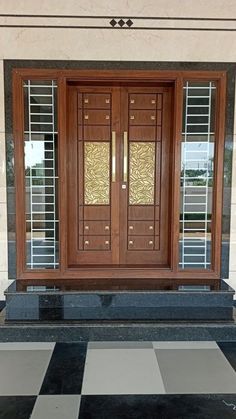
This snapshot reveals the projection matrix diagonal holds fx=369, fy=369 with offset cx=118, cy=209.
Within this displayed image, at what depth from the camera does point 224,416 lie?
2.02 meters

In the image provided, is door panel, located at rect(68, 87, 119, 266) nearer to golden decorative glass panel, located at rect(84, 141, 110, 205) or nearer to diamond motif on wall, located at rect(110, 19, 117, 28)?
golden decorative glass panel, located at rect(84, 141, 110, 205)

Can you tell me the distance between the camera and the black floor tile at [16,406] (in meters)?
2.02

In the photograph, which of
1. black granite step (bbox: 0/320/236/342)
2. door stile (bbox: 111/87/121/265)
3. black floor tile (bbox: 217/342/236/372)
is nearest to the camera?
black floor tile (bbox: 217/342/236/372)

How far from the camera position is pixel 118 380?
2381mm

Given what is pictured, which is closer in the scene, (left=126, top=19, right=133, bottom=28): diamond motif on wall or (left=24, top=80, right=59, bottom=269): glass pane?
(left=126, top=19, right=133, bottom=28): diamond motif on wall

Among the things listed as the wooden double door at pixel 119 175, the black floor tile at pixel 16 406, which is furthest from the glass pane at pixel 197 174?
the black floor tile at pixel 16 406

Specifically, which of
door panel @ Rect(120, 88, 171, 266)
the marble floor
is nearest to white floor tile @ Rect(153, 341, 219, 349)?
the marble floor

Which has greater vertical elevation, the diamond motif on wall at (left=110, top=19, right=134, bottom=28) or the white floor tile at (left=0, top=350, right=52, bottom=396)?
the diamond motif on wall at (left=110, top=19, right=134, bottom=28)

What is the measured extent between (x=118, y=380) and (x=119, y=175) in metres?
2.07

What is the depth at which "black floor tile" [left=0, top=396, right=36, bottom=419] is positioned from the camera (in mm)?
2021

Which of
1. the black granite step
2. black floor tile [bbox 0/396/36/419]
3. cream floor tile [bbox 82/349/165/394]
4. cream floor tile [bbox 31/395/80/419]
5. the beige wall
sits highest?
the beige wall

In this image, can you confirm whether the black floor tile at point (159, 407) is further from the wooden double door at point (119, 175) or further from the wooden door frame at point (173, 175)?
the wooden double door at point (119, 175)

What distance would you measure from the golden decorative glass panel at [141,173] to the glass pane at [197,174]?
37cm

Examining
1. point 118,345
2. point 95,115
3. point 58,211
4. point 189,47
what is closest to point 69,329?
point 118,345
